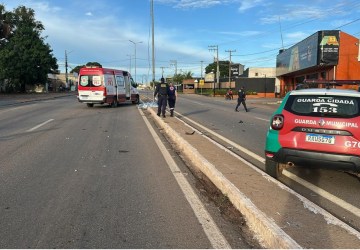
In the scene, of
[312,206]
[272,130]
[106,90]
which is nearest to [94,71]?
[106,90]

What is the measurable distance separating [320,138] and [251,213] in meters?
2.13

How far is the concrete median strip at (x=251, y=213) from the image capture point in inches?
163

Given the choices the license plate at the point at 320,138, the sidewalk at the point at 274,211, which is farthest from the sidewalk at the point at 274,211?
the license plate at the point at 320,138

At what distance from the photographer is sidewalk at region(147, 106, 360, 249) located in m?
4.20

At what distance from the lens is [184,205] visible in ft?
18.7

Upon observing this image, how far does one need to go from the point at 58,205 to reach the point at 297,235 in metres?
3.18

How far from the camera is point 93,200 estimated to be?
232 inches

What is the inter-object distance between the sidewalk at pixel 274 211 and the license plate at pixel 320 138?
0.87m

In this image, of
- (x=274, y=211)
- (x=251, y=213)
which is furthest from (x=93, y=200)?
(x=274, y=211)

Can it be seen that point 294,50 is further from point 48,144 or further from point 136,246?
point 136,246

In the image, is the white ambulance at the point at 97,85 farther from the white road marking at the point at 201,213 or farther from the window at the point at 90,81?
the white road marking at the point at 201,213

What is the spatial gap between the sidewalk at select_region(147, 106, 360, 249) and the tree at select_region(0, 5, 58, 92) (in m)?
56.8

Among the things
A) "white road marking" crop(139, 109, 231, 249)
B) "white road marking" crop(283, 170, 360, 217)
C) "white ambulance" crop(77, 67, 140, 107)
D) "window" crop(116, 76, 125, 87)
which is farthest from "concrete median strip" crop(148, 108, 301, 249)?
"window" crop(116, 76, 125, 87)

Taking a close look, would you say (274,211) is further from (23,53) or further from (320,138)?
(23,53)
